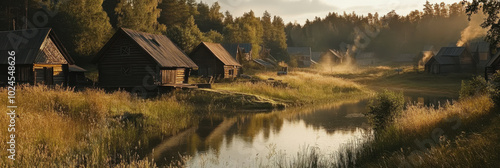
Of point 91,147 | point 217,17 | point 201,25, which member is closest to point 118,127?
point 91,147

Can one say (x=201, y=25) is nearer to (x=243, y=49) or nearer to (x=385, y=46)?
(x=243, y=49)

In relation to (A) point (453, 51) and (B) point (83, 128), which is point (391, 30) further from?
(B) point (83, 128)

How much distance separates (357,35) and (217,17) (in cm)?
7089

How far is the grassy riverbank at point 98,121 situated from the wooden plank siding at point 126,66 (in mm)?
4973

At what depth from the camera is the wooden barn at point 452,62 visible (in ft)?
201

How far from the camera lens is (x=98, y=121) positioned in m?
15.0

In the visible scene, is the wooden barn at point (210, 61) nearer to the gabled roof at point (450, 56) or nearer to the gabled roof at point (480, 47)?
the gabled roof at point (450, 56)

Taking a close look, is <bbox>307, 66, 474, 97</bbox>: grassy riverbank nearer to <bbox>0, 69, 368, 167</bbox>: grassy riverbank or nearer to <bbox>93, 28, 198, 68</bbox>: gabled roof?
<bbox>0, 69, 368, 167</bbox>: grassy riverbank

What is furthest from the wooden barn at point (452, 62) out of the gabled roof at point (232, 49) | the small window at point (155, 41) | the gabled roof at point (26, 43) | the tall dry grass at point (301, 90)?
the gabled roof at point (26, 43)

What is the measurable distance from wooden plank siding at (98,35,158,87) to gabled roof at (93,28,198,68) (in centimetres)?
51

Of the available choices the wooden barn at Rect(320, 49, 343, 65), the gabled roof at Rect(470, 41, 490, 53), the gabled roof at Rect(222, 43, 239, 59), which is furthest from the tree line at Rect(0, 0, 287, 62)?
the wooden barn at Rect(320, 49, 343, 65)

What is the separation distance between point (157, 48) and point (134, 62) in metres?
2.33

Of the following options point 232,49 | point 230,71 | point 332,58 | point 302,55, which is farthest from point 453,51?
point 332,58

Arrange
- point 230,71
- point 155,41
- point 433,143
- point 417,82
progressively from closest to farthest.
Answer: point 433,143 < point 155,41 < point 230,71 < point 417,82
